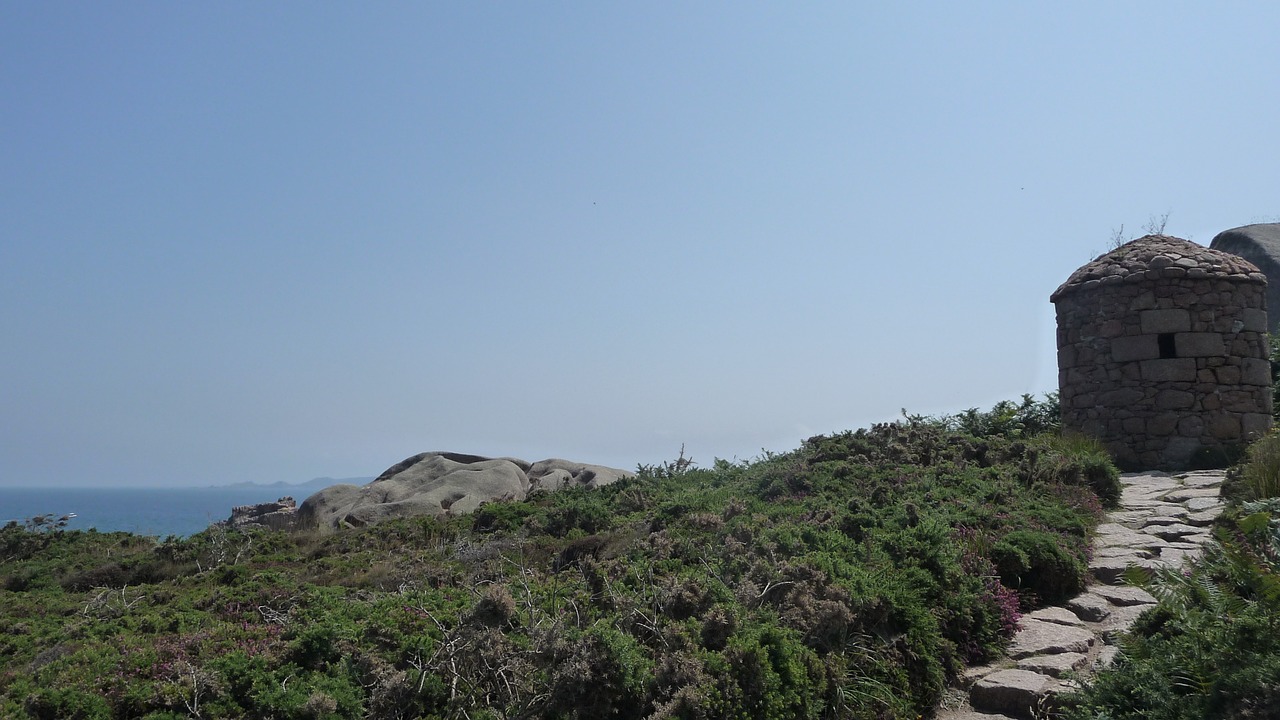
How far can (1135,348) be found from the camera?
13.4 m

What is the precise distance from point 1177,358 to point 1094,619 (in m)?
9.19

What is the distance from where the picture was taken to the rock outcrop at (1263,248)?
22.0 metres

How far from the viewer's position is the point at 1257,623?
12.5ft

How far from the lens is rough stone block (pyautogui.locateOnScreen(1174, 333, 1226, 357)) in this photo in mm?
13227

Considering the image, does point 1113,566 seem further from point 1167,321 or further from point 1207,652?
point 1167,321

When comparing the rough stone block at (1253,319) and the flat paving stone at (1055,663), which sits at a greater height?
the rough stone block at (1253,319)

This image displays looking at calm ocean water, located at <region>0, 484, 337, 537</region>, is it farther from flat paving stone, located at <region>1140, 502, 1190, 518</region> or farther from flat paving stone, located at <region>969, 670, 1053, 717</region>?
flat paving stone, located at <region>1140, 502, 1190, 518</region>

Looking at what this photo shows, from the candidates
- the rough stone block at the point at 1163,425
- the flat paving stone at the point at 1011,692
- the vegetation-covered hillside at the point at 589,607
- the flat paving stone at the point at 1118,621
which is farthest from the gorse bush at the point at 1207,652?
the rough stone block at the point at 1163,425

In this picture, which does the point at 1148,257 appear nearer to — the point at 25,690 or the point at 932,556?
the point at 932,556

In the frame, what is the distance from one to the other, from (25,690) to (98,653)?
51 cm

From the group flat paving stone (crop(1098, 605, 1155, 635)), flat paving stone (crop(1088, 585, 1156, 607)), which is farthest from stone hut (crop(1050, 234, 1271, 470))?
flat paving stone (crop(1098, 605, 1155, 635))

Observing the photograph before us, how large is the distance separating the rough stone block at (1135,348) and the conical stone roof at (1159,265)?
0.99m

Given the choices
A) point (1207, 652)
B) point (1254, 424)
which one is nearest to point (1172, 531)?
point (1207, 652)

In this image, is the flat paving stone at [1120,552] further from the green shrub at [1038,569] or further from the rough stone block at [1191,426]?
the rough stone block at [1191,426]
